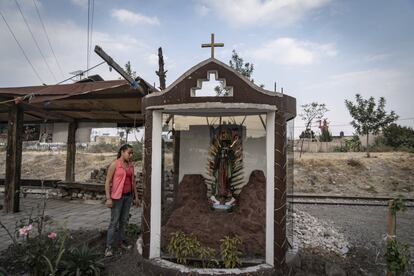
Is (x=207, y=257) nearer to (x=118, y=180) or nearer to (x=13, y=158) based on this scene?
(x=118, y=180)

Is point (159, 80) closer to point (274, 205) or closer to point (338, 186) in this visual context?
point (274, 205)

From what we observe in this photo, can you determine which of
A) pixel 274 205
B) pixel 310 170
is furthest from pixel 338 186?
pixel 274 205

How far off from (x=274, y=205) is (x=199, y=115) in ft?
8.20

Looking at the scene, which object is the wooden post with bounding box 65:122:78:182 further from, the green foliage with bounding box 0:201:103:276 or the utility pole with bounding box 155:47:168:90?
the green foliage with bounding box 0:201:103:276

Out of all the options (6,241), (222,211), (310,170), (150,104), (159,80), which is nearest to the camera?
(150,104)

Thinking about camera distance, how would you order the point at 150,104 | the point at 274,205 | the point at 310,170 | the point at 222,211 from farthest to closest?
1. the point at 310,170
2. the point at 222,211
3. the point at 150,104
4. the point at 274,205

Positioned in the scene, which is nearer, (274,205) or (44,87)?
(274,205)

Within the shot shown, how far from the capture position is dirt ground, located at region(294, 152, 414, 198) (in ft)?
51.6

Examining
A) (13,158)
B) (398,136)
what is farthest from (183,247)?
(398,136)

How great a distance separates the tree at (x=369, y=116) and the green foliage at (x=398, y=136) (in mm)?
1634

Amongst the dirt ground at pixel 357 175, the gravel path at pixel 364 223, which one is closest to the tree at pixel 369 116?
the dirt ground at pixel 357 175

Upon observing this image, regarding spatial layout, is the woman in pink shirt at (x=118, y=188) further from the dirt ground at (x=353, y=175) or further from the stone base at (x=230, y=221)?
the dirt ground at (x=353, y=175)

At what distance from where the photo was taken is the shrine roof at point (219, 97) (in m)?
4.34

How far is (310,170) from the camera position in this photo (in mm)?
18531
